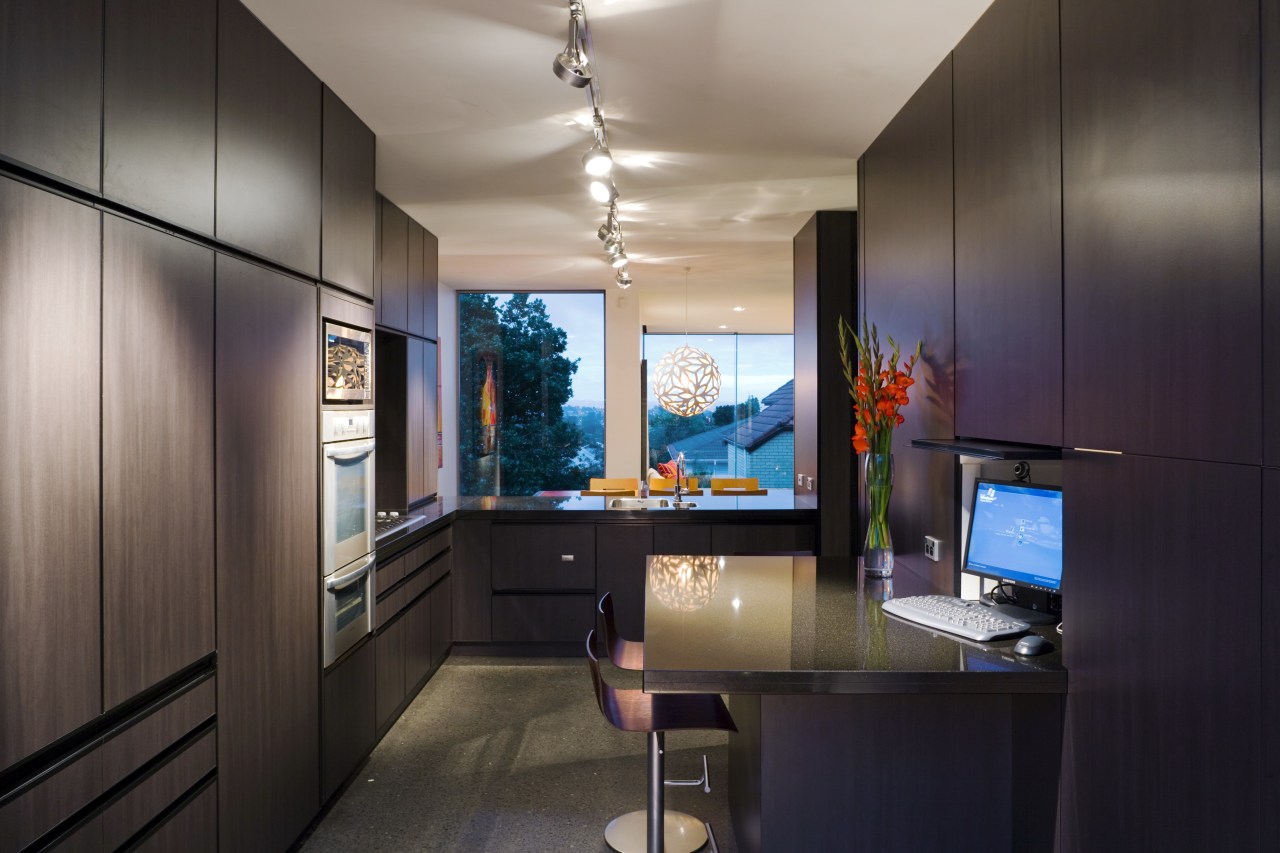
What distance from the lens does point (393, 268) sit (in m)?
4.54

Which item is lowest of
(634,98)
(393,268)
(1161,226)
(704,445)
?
(704,445)

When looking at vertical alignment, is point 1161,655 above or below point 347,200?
below

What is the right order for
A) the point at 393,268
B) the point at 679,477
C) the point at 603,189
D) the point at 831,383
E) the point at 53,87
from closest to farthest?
the point at 53,87, the point at 603,189, the point at 393,268, the point at 831,383, the point at 679,477

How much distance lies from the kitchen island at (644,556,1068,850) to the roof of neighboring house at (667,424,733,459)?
7638mm

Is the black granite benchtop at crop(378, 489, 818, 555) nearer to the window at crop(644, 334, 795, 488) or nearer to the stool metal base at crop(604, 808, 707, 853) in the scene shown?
the stool metal base at crop(604, 808, 707, 853)

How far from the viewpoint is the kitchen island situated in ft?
6.49

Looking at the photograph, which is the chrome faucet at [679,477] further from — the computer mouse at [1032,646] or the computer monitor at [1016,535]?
the computer mouse at [1032,646]

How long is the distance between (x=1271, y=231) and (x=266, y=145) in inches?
98.7

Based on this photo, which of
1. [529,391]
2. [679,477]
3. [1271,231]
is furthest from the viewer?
[529,391]

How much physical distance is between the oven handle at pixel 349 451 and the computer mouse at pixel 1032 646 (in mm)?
2329

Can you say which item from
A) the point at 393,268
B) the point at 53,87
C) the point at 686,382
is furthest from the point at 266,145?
the point at 686,382

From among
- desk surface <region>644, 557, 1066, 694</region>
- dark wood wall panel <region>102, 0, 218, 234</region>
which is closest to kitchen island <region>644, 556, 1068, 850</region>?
desk surface <region>644, 557, 1066, 694</region>

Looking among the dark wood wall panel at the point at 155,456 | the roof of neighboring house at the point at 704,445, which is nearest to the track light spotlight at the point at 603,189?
the dark wood wall panel at the point at 155,456

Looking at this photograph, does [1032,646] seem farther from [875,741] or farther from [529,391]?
[529,391]
